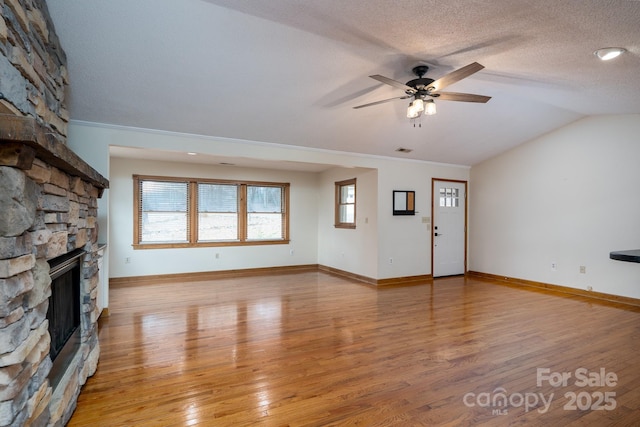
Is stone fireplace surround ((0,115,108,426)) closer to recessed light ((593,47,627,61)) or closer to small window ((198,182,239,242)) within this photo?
recessed light ((593,47,627,61))

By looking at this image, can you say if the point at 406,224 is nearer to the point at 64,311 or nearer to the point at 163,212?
the point at 163,212

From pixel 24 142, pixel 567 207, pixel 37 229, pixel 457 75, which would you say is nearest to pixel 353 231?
pixel 567 207

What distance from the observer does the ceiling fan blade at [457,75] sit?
2.54m

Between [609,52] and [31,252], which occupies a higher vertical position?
[609,52]

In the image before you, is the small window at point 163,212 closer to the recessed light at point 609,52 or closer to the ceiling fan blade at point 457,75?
the ceiling fan blade at point 457,75

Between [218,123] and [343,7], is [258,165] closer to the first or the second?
[218,123]

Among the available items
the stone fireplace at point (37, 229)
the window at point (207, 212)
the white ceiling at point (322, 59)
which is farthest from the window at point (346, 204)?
the stone fireplace at point (37, 229)

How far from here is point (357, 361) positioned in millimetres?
2932

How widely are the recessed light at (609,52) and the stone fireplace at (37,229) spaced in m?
3.86

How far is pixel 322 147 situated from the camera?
17.9 ft

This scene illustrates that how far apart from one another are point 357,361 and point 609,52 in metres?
3.36

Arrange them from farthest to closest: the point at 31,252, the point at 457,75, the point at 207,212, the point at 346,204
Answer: the point at 346,204
the point at 207,212
the point at 457,75
the point at 31,252

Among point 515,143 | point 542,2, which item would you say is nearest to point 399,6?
point 542,2

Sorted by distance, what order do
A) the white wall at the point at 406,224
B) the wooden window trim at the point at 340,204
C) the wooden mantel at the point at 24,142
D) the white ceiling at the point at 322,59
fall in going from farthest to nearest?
the wooden window trim at the point at 340,204, the white wall at the point at 406,224, the white ceiling at the point at 322,59, the wooden mantel at the point at 24,142
